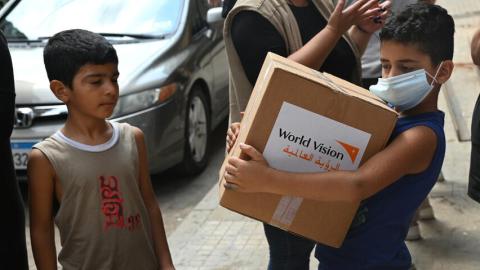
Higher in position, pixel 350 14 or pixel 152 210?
pixel 350 14

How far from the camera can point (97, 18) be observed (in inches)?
232

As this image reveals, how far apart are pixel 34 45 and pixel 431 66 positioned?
Answer: 430 cm

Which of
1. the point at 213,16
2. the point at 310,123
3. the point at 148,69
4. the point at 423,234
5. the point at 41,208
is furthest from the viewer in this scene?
the point at 213,16

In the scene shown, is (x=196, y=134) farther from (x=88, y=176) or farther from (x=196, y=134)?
(x=88, y=176)

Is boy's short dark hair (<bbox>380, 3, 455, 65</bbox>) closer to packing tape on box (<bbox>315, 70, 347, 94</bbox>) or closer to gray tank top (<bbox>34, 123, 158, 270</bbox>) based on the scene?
packing tape on box (<bbox>315, 70, 347, 94</bbox>)

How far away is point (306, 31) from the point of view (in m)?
2.60

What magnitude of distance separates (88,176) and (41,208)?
0.56ft

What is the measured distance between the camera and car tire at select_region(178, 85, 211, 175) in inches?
225

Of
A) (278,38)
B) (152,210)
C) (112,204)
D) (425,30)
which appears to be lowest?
(152,210)

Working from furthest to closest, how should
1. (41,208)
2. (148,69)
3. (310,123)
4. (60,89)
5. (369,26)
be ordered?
1. (148,69)
2. (369,26)
3. (60,89)
4. (41,208)
5. (310,123)

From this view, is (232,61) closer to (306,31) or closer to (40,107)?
(306,31)

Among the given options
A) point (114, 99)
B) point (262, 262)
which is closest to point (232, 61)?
point (114, 99)

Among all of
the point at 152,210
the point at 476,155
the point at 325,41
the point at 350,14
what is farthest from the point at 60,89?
the point at 476,155

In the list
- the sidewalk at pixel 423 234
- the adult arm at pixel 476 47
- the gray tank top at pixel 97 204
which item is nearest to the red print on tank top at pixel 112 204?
the gray tank top at pixel 97 204
